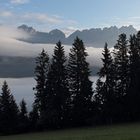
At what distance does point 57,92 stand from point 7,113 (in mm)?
9313

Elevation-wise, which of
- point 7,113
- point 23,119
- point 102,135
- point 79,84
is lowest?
point 102,135

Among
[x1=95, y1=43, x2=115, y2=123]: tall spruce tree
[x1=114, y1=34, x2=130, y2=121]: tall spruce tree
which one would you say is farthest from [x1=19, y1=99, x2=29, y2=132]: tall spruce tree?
Result: [x1=114, y1=34, x2=130, y2=121]: tall spruce tree

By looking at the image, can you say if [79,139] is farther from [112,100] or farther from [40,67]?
[40,67]

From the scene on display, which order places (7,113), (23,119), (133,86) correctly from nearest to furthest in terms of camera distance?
(133,86), (7,113), (23,119)

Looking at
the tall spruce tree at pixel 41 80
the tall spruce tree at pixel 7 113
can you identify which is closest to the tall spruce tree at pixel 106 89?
the tall spruce tree at pixel 41 80

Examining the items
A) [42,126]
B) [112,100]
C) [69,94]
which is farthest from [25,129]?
[112,100]

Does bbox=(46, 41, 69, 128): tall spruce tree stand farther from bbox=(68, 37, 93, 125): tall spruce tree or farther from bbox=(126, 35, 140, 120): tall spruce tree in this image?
bbox=(126, 35, 140, 120): tall spruce tree

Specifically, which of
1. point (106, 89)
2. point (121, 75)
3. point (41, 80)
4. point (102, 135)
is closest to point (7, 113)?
point (41, 80)

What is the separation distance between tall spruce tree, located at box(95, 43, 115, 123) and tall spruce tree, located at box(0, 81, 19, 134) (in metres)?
14.4

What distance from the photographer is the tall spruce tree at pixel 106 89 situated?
78688 millimetres

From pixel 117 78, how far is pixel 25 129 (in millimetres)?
17927

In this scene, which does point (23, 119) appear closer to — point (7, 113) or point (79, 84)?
point (7, 113)

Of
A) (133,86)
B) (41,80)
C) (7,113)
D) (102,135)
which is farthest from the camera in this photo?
(41,80)

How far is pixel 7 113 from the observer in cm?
8156
